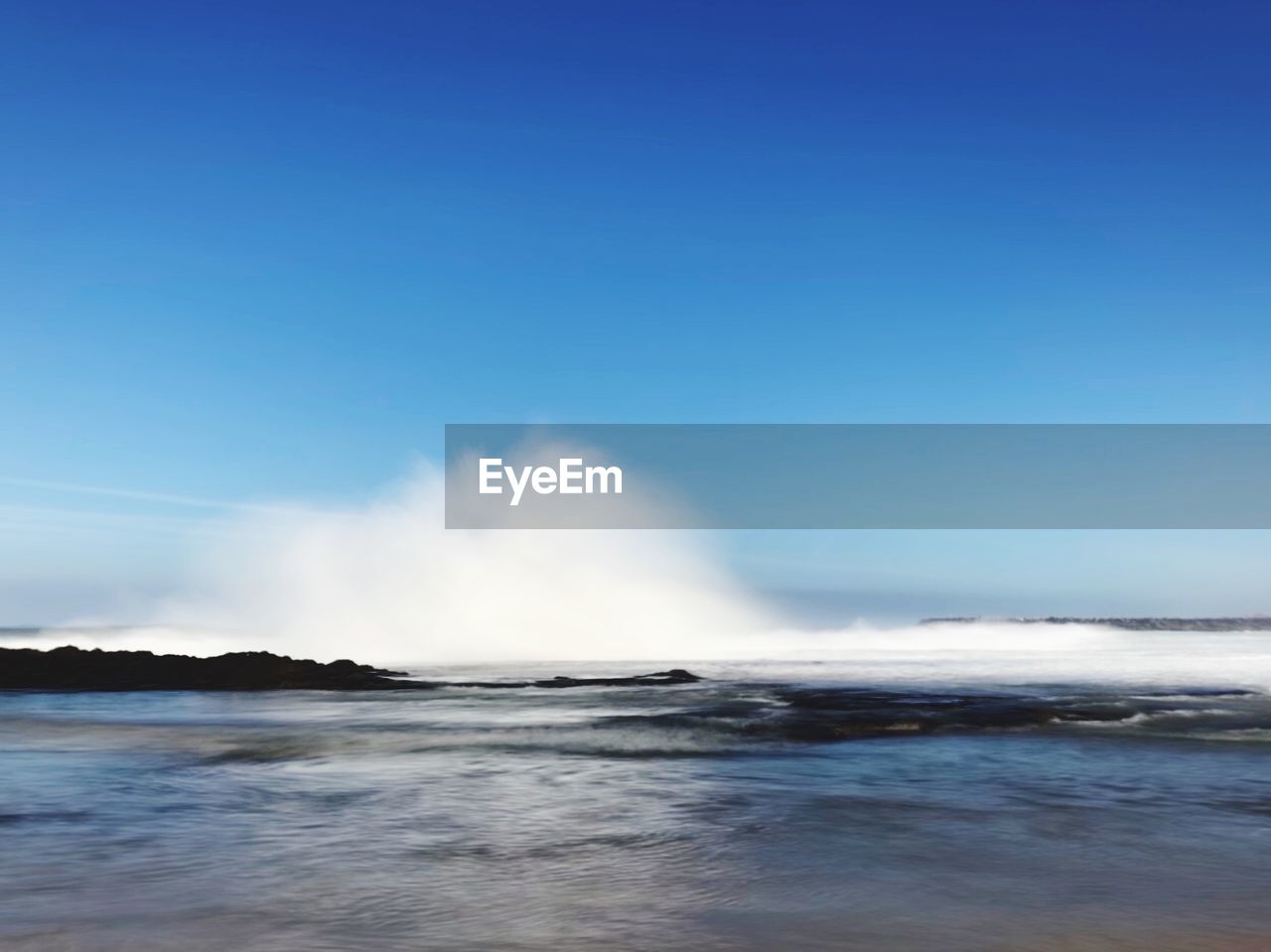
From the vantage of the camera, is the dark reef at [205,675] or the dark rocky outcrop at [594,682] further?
the dark reef at [205,675]

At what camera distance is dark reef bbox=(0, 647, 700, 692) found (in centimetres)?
2806

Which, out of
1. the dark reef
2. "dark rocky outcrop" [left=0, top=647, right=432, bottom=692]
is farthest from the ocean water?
"dark rocky outcrop" [left=0, top=647, right=432, bottom=692]

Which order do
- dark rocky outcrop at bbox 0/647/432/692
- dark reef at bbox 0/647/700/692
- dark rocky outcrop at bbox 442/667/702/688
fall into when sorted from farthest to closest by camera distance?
dark rocky outcrop at bbox 0/647/432/692, dark reef at bbox 0/647/700/692, dark rocky outcrop at bbox 442/667/702/688

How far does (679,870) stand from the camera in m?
7.18

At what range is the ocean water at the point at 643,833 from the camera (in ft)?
19.2

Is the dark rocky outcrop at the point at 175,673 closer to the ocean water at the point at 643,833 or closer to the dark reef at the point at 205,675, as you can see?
the dark reef at the point at 205,675

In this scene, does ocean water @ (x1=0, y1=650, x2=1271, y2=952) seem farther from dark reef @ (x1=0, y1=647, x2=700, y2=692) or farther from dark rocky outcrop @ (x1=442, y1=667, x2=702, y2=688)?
dark reef @ (x1=0, y1=647, x2=700, y2=692)

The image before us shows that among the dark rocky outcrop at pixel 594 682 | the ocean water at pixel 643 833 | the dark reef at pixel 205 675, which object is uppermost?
the dark reef at pixel 205 675

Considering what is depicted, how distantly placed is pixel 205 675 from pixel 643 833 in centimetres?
2444

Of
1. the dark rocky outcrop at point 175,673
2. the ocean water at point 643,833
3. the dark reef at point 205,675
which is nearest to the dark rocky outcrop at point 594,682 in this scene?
the dark reef at point 205,675

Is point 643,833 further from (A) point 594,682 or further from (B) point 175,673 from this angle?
(B) point 175,673

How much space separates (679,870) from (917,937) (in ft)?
6.57

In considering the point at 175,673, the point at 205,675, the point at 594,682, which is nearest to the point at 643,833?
the point at 594,682

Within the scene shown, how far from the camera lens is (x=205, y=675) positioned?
29.6 metres
